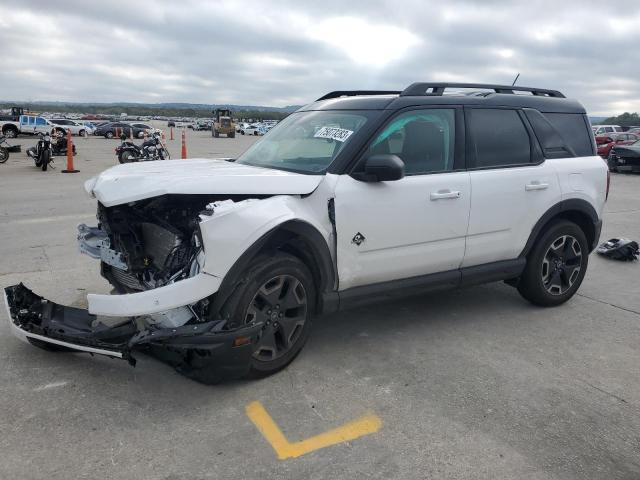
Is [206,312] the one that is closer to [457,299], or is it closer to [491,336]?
[491,336]

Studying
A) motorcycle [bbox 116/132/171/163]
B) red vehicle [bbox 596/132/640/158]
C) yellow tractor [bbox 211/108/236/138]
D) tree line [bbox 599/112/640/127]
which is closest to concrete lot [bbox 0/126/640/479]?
motorcycle [bbox 116/132/171/163]

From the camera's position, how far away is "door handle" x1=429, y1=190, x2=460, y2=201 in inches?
157

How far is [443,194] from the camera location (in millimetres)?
4027

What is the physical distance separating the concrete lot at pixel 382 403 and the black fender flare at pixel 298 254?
0.59 meters

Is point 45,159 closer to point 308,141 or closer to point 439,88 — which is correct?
point 308,141

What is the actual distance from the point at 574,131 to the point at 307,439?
152 inches

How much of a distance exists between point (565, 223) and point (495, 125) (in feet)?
3.84

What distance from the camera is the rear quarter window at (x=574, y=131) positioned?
4.93 metres

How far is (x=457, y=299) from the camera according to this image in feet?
17.3

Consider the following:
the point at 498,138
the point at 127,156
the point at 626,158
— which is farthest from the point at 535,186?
the point at 626,158

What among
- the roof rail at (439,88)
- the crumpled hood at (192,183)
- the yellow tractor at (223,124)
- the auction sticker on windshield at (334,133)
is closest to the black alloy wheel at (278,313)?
the crumpled hood at (192,183)

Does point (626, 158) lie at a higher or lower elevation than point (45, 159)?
higher

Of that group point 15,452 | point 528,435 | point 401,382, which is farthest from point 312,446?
point 15,452

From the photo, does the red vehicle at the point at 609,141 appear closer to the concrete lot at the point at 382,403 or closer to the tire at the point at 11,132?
the concrete lot at the point at 382,403
